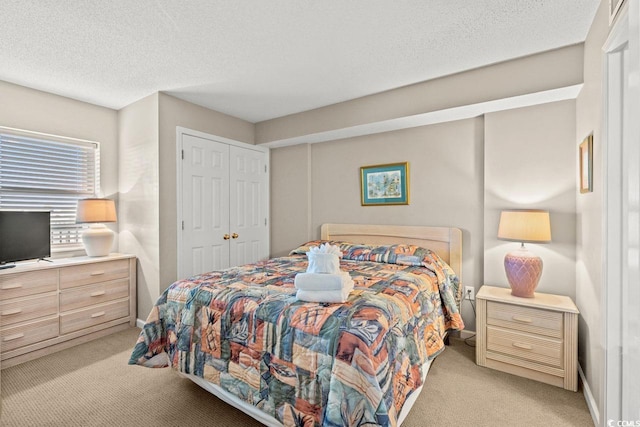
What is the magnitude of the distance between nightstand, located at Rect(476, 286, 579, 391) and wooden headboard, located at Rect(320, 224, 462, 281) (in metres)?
0.55

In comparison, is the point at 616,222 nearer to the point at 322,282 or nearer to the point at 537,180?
the point at 537,180

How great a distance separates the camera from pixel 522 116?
8.71 feet

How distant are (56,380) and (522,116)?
4371 mm

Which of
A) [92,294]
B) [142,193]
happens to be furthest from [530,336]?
[92,294]

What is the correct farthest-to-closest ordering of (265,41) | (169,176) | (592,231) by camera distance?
(169,176)
(265,41)
(592,231)

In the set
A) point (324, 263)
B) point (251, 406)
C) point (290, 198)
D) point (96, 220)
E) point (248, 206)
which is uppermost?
point (290, 198)

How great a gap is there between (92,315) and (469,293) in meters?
3.77

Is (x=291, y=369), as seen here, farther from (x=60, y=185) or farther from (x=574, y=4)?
(x=60, y=185)

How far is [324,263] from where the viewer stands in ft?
6.06

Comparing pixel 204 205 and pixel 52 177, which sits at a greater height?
pixel 52 177

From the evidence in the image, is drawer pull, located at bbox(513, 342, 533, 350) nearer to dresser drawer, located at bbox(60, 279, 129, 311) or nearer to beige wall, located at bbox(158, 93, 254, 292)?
beige wall, located at bbox(158, 93, 254, 292)

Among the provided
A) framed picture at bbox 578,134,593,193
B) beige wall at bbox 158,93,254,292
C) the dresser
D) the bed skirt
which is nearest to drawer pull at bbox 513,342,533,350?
the bed skirt

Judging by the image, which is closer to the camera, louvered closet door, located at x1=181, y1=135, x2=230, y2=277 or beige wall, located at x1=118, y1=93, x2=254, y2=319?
beige wall, located at x1=118, y1=93, x2=254, y2=319

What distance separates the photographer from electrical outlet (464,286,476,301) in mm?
2914
